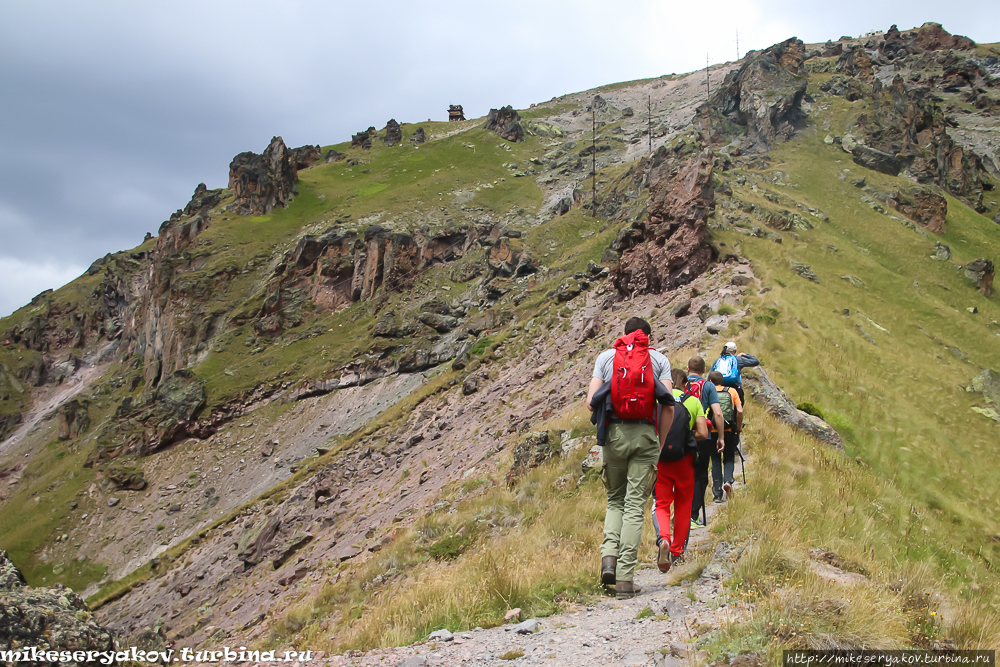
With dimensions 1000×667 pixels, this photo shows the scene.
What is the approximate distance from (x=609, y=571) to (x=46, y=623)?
5.59m

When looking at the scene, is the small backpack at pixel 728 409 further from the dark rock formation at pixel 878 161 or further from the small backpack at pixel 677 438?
the dark rock formation at pixel 878 161

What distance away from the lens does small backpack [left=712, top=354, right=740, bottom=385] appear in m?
9.17

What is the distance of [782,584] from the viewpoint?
458 cm

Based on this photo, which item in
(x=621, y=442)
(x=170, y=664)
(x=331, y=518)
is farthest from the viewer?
(x=331, y=518)

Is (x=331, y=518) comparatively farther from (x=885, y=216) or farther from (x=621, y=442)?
(x=885, y=216)

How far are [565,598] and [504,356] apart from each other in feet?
74.9

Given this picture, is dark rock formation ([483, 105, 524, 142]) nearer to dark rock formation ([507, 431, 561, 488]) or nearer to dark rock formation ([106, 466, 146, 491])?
dark rock formation ([106, 466, 146, 491])

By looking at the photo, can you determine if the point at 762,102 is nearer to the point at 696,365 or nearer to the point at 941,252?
the point at 941,252

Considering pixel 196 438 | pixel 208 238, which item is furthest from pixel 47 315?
pixel 196 438

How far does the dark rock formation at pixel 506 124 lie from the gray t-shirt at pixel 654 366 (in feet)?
360

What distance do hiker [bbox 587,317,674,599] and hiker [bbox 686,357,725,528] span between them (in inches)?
81.7

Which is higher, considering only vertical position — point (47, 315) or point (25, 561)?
point (47, 315)

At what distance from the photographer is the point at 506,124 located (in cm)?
11138

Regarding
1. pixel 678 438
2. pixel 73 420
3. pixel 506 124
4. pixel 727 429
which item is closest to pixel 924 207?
pixel 727 429
